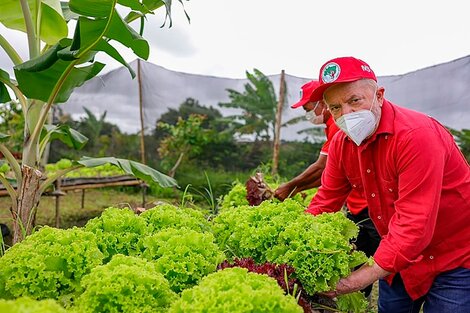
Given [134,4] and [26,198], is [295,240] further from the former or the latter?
[134,4]

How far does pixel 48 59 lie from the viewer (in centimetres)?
244

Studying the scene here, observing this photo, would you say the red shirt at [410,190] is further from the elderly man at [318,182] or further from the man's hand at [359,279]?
the elderly man at [318,182]

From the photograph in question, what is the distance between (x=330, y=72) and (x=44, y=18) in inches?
80.4

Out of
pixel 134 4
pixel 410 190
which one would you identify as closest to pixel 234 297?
pixel 410 190

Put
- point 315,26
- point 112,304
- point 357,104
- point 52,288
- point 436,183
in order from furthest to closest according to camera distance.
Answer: point 315,26
point 357,104
point 436,183
point 52,288
point 112,304

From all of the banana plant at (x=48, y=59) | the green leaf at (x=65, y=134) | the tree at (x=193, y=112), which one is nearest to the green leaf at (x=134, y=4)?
the banana plant at (x=48, y=59)

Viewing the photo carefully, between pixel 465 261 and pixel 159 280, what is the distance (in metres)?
1.60

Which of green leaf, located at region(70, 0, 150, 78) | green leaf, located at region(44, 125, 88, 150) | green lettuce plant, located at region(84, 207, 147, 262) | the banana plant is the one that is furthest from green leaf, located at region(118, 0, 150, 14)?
green lettuce plant, located at region(84, 207, 147, 262)

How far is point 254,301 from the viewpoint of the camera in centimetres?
132

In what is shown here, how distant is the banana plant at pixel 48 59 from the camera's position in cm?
247

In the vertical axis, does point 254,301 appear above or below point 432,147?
below

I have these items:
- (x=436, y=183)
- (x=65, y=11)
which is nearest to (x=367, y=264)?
(x=436, y=183)

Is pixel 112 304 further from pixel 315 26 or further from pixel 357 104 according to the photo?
pixel 315 26

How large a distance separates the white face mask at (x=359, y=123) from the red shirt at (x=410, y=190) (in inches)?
1.8
